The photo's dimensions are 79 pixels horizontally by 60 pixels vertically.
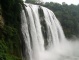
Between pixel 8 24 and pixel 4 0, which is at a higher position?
pixel 4 0

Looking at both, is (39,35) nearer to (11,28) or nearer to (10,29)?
(11,28)

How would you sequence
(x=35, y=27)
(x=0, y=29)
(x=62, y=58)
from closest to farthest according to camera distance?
(x=0, y=29)
(x=35, y=27)
(x=62, y=58)

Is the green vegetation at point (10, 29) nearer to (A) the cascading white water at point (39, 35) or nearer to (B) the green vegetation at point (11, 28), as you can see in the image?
(B) the green vegetation at point (11, 28)

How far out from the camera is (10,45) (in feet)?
62.8

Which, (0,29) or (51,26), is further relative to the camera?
(51,26)

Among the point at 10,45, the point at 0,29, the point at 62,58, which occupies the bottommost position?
the point at 62,58

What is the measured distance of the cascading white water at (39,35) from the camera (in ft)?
75.4

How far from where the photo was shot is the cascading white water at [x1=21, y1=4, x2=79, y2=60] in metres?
23.0

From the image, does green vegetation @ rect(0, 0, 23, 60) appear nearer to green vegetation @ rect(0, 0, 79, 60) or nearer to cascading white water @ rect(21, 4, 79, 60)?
green vegetation @ rect(0, 0, 79, 60)

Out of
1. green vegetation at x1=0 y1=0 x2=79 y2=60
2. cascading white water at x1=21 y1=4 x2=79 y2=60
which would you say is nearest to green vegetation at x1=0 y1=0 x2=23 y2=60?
green vegetation at x1=0 y1=0 x2=79 y2=60

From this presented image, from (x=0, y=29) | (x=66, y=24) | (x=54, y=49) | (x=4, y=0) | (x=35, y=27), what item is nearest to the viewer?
(x=0, y=29)

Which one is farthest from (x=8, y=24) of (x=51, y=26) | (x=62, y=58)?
(x=51, y=26)

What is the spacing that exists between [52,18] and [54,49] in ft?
16.8

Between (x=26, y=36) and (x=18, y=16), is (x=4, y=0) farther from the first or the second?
(x=26, y=36)
